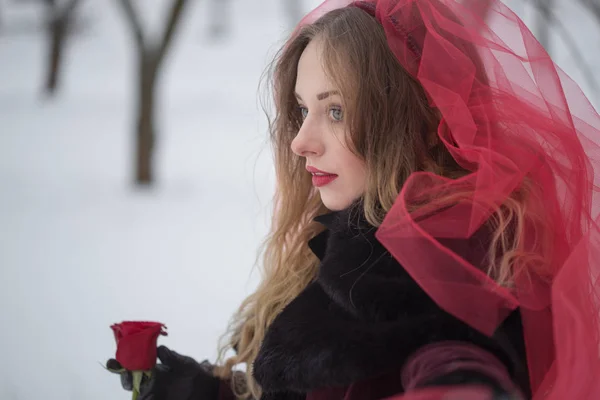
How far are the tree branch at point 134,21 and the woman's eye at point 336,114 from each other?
192 inches

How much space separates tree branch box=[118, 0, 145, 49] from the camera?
5.79 m

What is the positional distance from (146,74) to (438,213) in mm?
5270

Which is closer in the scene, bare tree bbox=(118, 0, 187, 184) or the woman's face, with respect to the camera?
the woman's face

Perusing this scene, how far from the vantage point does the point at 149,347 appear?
164 cm

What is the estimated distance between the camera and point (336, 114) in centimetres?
143

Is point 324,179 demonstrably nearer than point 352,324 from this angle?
No

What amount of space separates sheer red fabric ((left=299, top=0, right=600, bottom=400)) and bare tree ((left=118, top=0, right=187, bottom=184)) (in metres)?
4.62

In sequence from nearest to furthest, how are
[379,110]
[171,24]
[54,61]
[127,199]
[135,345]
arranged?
1. [379,110]
2. [135,345]
3. [171,24]
4. [127,199]
5. [54,61]

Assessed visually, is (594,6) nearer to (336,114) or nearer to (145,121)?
(336,114)

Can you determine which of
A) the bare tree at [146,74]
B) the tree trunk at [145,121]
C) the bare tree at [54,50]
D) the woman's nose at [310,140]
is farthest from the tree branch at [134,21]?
the bare tree at [54,50]

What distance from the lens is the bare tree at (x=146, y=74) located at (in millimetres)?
5772

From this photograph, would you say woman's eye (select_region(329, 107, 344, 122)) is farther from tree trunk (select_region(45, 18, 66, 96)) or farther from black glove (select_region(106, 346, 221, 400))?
tree trunk (select_region(45, 18, 66, 96))

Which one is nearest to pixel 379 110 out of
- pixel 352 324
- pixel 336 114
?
pixel 336 114

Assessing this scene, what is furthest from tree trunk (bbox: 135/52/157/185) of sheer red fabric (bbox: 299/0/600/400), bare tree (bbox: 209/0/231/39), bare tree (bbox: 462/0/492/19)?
bare tree (bbox: 209/0/231/39)
